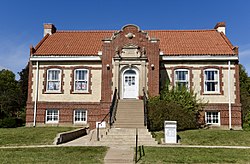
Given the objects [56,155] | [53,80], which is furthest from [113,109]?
[56,155]

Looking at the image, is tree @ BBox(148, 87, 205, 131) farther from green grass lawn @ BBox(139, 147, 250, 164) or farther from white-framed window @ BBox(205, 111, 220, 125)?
Answer: green grass lawn @ BBox(139, 147, 250, 164)

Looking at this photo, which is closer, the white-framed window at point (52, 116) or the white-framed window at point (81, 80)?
the white-framed window at point (52, 116)

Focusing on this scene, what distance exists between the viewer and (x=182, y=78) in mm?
22766

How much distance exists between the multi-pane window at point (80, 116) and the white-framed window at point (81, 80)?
187cm

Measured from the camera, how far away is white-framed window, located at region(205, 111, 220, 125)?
72.2 feet

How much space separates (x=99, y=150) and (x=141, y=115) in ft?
21.7

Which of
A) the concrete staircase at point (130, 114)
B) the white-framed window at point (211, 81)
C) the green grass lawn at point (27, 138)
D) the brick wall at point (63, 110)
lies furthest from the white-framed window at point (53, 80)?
the white-framed window at point (211, 81)

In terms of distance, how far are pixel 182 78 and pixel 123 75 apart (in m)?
5.13

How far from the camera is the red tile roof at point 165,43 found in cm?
2323

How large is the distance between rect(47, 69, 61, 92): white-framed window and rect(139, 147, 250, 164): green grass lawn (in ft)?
42.6

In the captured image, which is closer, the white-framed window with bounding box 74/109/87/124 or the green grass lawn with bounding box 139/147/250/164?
the green grass lawn with bounding box 139/147/250/164

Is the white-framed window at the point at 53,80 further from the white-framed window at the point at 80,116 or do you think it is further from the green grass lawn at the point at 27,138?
the green grass lawn at the point at 27,138

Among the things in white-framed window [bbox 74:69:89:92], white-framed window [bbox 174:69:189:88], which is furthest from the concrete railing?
white-framed window [bbox 174:69:189:88]

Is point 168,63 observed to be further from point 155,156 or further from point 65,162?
point 65,162
